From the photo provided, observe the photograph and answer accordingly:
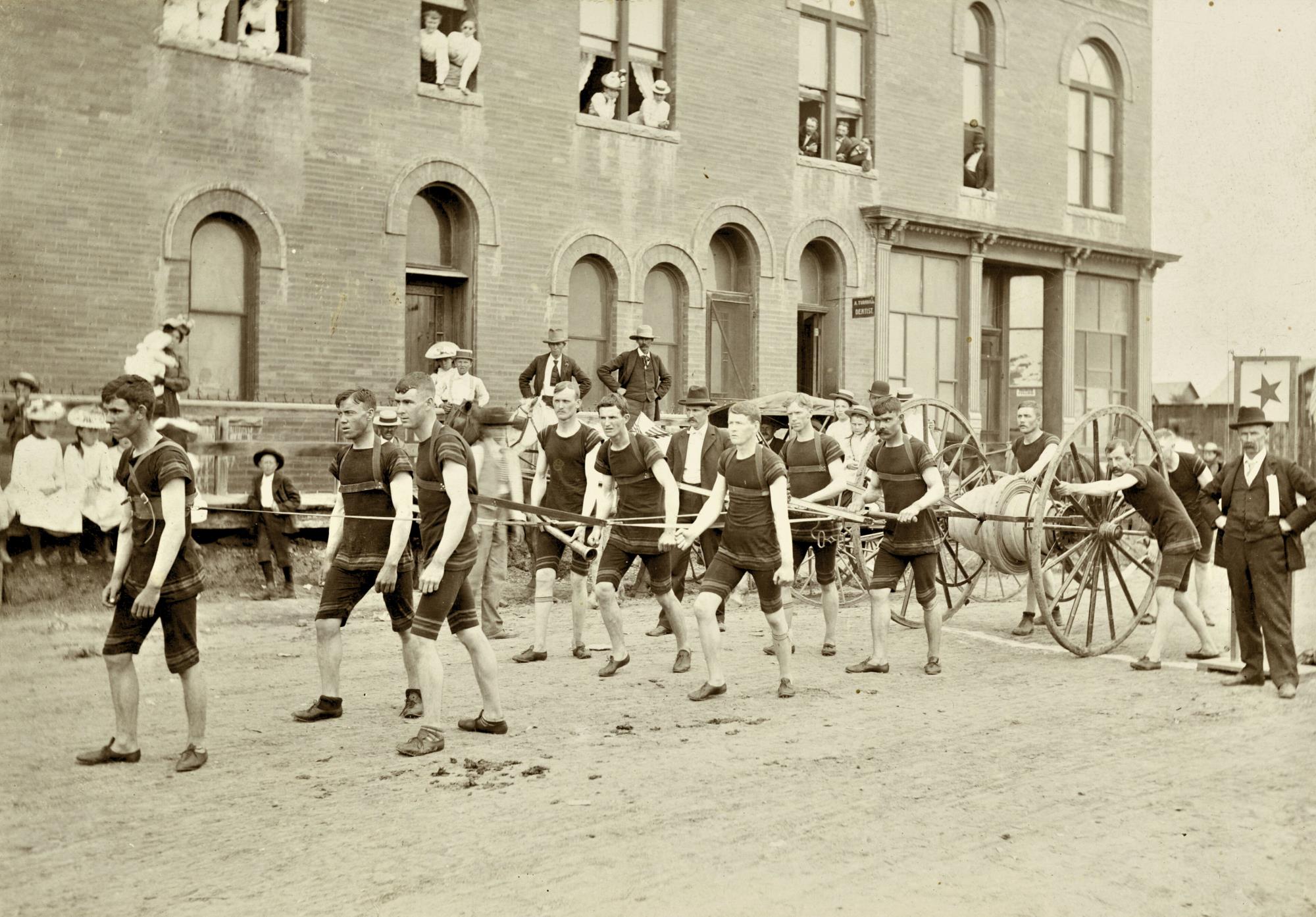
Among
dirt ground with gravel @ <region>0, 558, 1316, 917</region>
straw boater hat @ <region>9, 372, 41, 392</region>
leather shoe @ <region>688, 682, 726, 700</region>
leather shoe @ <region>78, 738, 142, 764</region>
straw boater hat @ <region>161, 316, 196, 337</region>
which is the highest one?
straw boater hat @ <region>161, 316, 196, 337</region>

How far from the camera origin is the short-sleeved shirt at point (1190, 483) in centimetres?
1155

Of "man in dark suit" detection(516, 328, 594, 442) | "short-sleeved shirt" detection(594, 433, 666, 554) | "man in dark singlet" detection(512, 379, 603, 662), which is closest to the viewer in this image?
"short-sleeved shirt" detection(594, 433, 666, 554)

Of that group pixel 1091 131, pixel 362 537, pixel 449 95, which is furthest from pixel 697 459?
pixel 1091 131

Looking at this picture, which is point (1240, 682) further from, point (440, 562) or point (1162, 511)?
point (440, 562)

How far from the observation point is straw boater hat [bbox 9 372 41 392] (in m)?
12.6

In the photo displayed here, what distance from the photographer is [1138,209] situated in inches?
972

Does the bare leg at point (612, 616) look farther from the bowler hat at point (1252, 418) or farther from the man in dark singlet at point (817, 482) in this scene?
the bowler hat at point (1252, 418)

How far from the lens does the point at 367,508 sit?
7582 millimetres

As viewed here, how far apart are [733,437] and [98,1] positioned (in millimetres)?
9313

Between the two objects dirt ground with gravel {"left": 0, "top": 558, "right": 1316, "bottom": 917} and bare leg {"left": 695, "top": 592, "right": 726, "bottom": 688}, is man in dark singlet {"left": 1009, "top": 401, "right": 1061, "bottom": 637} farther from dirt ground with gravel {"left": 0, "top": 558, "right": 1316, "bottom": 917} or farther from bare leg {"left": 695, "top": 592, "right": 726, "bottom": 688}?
bare leg {"left": 695, "top": 592, "right": 726, "bottom": 688}

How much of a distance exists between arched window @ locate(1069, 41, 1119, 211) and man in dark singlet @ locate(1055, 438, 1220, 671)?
48.4ft

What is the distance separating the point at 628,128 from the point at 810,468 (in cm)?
862

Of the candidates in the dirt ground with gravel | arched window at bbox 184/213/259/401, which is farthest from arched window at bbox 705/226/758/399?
the dirt ground with gravel

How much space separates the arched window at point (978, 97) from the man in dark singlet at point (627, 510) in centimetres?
1450
